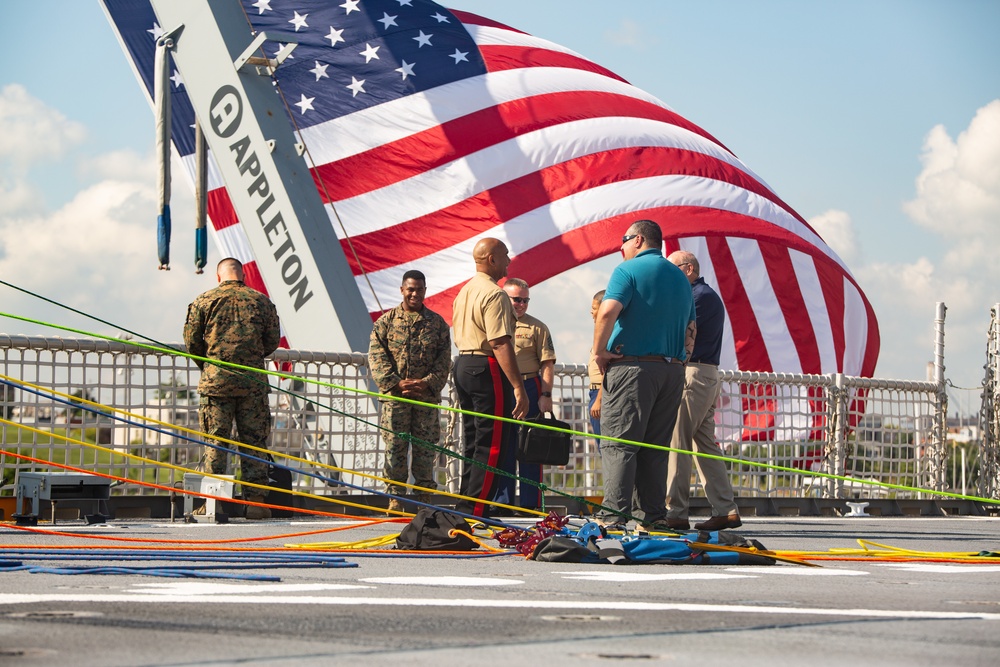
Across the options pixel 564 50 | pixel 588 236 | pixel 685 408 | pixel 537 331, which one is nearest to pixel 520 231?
pixel 588 236

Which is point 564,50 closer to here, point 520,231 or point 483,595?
point 520,231

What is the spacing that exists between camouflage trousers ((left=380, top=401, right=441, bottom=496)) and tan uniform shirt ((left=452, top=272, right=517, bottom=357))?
142 centimetres

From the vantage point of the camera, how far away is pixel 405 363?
892 cm

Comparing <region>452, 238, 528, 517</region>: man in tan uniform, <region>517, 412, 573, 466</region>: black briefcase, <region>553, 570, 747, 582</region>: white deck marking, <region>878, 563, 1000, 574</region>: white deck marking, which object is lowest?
<region>878, 563, 1000, 574</region>: white deck marking

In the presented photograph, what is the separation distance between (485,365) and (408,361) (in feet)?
5.11

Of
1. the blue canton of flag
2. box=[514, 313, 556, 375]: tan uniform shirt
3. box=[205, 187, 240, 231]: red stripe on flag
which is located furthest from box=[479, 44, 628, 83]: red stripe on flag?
box=[514, 313, 556, 375]: tan uniform shirt

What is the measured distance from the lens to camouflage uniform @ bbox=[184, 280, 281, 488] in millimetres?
8625

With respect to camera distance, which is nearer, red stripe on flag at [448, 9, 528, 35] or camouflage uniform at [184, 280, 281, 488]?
camouflage uniform at [184, 280, 281, 488]

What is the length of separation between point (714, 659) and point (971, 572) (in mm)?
3112

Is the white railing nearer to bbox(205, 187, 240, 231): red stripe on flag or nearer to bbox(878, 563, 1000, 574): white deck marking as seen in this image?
bbox(878, 563, 1000, 574): white deck marking

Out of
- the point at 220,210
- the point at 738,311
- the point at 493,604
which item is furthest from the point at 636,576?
the point at 738,311

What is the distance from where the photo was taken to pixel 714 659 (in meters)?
2.76

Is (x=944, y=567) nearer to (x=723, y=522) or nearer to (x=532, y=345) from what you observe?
(x=723, y=522)

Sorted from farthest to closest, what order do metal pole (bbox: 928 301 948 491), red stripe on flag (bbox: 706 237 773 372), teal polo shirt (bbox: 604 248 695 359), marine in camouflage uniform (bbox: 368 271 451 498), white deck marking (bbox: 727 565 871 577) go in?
1. red stripe on flag (bbox: 706 237 773 372)
2. metal pole (bbox: 928 301 948 491)
3. marine in camouflage uniform (bbox: 368 271 451 498)
4. teal polo shirt (bbox: 604 248 695 359)
5. white deck marking (bbox: 727 565 871 577)
